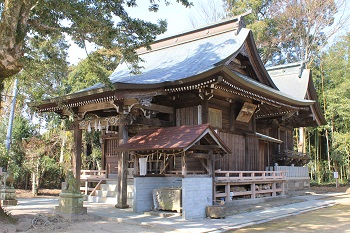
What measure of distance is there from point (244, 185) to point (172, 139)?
536 centimetres

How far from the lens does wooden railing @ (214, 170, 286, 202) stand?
1214cm

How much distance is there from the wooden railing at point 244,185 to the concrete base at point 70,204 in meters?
4.30

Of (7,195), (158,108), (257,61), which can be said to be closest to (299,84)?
(257,61)

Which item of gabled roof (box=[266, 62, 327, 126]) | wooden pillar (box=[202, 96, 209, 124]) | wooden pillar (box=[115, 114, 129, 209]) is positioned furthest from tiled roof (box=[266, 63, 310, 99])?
wooden pillar (box=[115, 114, 129, 209])

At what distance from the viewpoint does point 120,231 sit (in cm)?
803

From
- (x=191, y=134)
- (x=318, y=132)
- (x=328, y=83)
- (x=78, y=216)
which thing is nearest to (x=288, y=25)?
(x=328, y=83)

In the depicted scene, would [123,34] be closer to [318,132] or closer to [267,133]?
[267,133]

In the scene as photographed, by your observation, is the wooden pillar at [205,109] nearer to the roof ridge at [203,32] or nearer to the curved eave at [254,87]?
the curved eave at [254,87]

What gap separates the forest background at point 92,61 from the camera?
9.30 metres

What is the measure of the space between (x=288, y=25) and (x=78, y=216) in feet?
88.3

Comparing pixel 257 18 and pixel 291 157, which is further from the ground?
pixel 257 18

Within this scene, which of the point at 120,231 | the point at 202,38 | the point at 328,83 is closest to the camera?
the point at 120,231

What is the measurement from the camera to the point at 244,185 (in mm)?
14242

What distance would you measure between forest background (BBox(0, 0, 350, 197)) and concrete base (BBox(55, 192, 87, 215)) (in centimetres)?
327
